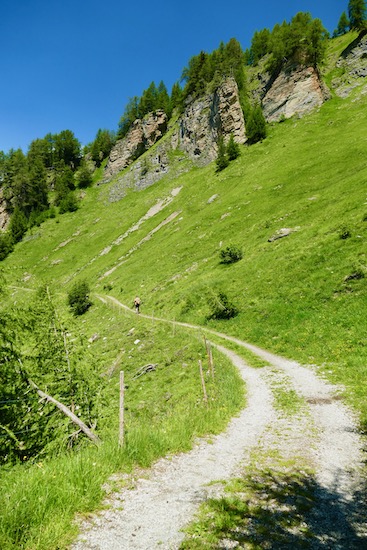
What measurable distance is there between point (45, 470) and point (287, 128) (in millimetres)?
93948

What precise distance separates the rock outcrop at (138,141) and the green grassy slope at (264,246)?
35.0 meters

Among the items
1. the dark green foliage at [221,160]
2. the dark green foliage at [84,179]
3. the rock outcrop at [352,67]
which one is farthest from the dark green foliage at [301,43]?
the dark green foliage at [84,179]

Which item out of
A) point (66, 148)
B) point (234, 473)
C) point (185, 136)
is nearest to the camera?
point (234, 473)

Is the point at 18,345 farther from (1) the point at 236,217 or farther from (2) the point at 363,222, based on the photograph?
(1) the point at 236,217

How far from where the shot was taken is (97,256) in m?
77.4

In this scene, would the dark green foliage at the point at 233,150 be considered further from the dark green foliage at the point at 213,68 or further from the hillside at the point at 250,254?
the dark green foliage at the point at 213,68

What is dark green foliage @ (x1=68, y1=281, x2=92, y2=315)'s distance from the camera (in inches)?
1955

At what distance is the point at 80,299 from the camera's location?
50094mm

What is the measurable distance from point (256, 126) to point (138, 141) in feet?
224

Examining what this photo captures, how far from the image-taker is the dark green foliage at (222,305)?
1200 inches

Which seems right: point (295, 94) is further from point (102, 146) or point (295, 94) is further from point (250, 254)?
point (102, 146)

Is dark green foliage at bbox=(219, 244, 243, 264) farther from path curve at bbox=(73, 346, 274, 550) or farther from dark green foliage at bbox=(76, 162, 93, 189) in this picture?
dark green foliage at bbox=(76, 162, 93, 189)

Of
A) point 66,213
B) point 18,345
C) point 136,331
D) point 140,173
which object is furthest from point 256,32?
point 18,345

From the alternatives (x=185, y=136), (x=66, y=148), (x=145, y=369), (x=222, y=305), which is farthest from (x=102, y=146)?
(x=145, y=369)
